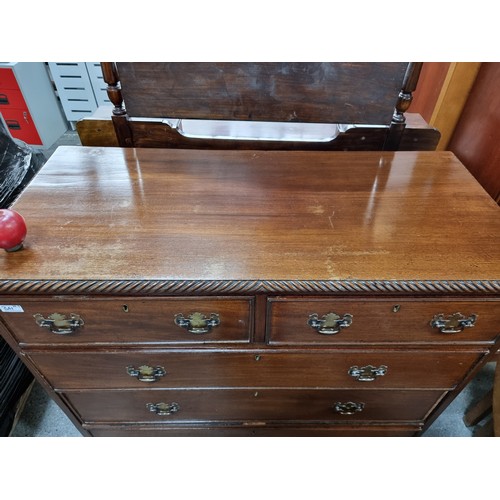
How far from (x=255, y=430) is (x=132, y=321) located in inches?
28.2

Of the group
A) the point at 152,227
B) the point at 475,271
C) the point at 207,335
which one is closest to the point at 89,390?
the point at 207,335

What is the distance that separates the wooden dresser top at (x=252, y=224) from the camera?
83cm

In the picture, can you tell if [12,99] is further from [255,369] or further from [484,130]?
[484,130]

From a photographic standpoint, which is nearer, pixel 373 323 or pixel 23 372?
pixel 373 323

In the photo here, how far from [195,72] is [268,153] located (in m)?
0.35

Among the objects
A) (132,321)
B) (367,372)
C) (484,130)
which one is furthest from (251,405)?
(484,130)

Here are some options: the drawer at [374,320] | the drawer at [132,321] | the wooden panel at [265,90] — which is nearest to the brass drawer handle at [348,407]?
the drawer at [374,320]

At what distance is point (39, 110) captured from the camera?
2828mm

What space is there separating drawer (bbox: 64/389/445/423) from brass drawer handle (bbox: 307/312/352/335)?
12.8 inches

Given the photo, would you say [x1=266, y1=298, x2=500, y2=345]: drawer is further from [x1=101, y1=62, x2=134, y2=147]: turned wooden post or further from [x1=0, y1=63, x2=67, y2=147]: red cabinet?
[x1=0, y1=63, x2=67, y2=147]: red cabinet

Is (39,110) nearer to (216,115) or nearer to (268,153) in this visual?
(216,115)

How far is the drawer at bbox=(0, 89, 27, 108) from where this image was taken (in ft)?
8.68

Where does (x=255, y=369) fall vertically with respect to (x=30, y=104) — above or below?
below

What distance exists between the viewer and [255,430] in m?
1.35
